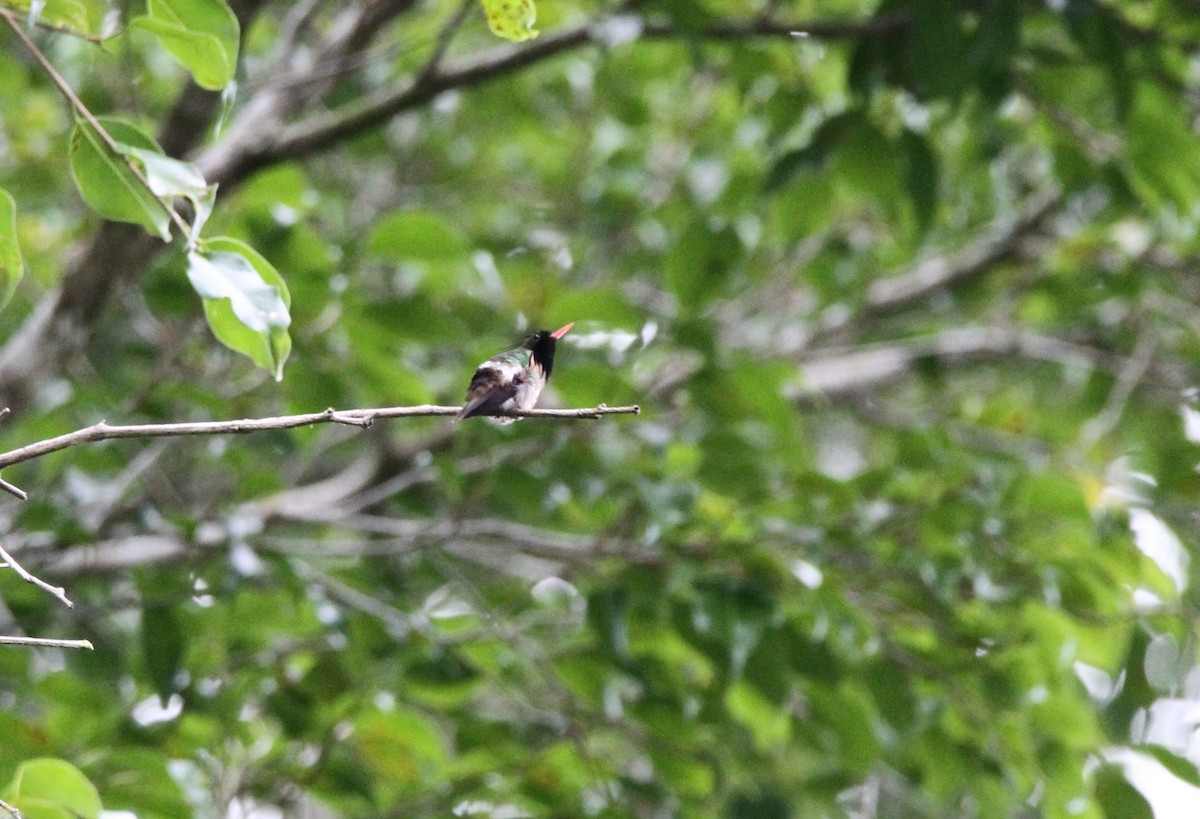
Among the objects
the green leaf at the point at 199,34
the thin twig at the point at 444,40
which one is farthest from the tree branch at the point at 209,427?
the thin twig at the point at 444,40

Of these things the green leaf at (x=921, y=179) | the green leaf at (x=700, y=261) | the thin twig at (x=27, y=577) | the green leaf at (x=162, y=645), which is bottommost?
the green leaf at (x=162, y=645)

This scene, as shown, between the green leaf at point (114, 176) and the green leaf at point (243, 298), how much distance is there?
10cm

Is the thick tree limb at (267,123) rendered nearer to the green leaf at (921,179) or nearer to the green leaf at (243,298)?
the green leaf at (921,179)

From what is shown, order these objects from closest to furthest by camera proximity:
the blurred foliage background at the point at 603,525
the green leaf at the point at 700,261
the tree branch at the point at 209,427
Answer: the tree branch at the point at 209,427 → the blurred foliage background at the point at 603,525 → the green leaf at the point at 700,261

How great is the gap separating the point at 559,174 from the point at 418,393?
241 centimetres

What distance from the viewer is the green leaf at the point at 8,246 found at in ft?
5.35

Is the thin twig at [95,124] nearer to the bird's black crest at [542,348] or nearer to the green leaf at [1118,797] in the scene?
the bird's black crest at [542,348]

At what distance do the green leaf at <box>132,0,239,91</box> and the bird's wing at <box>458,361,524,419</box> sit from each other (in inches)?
20.1

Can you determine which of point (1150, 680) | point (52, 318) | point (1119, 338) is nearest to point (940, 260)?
point (1119, 338)

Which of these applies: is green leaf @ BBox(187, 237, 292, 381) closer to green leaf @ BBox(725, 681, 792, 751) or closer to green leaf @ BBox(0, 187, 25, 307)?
green leaf @ BBox(0, 187, 25, 307)

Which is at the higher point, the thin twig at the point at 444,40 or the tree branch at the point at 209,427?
the tree branch at the point at 209,427

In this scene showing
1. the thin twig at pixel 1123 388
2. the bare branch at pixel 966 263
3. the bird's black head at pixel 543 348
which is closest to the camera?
the bird's black head at pixel 543 348

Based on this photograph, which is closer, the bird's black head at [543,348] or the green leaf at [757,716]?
the bird's black head at [543,348]

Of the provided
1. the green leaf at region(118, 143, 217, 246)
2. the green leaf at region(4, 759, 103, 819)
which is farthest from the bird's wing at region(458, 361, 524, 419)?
the green leaf at region(4, 759, 103, 819)
